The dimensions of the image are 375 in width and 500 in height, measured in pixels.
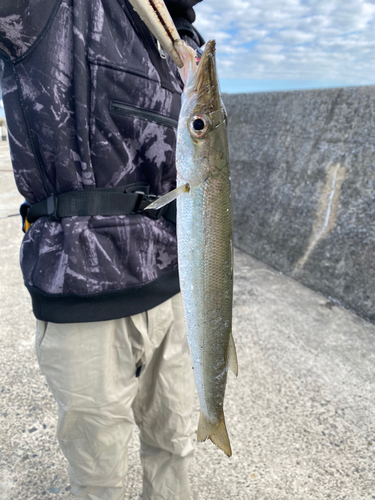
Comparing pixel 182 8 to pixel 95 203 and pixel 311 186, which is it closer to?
pixel 95 203

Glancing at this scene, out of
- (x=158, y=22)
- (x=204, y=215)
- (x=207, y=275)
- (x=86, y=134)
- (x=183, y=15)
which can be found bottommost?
(x=207, y=275)

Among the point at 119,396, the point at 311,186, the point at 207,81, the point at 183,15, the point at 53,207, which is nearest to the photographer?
the point at 207,81

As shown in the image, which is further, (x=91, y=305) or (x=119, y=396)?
(x=119, y=396)

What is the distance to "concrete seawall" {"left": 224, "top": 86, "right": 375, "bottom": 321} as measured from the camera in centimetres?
351

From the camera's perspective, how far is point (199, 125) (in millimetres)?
1174

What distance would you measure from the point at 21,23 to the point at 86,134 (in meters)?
0.39

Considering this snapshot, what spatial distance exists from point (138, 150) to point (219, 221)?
50cm

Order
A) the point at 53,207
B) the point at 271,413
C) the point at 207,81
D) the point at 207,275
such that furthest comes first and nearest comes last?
the point at 271,413
the point at 53,207
the point at 207,275
the point at 207,81

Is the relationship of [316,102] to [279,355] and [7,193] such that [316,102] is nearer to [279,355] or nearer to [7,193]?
[279,355]

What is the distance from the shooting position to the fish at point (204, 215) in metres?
1.16

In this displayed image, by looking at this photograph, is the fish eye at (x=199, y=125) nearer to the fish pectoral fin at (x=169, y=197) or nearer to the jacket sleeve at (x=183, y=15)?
the fish pectoral fin at (x=169, y=197)

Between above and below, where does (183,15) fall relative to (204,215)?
above

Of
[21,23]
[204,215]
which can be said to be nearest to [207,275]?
[204,215]

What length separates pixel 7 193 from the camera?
6.26 metres
